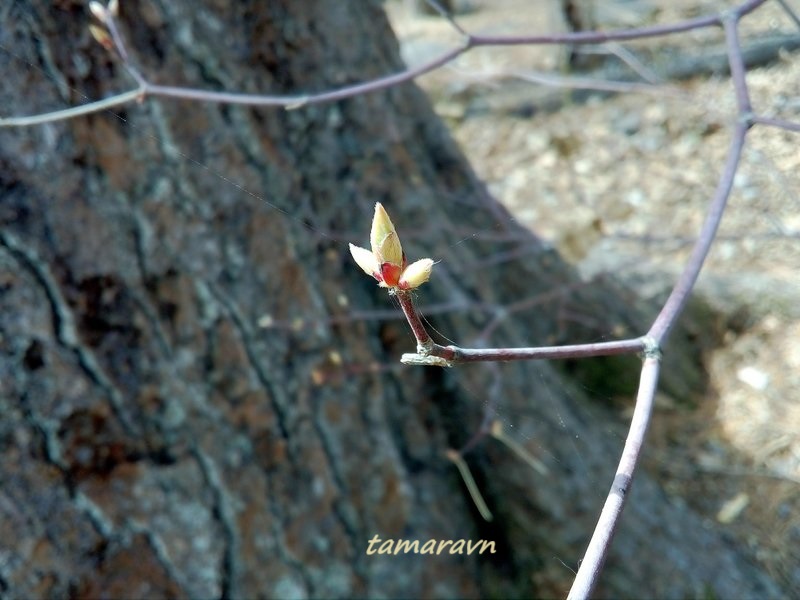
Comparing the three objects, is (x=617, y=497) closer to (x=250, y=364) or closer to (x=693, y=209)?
(x=250, y=364)

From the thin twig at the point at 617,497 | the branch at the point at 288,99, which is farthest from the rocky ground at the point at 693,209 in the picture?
the thin twig at the point at 617,497

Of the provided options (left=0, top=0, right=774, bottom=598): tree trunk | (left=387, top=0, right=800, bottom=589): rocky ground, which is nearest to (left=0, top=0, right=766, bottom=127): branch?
(left=0, top=0, right=774, bottom=598): tree trunk

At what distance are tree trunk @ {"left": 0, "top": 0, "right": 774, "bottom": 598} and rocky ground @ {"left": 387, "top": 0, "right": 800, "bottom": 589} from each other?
0.54ft

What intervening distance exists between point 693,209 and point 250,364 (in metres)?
1.63

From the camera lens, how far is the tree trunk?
0.88m

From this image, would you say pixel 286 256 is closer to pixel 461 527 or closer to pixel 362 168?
pixel 362 168

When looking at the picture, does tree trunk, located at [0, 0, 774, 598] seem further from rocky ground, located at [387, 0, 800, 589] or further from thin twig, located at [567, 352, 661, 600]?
thin twig, located at [567, 352, 661, 600]

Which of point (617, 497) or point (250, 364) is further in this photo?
point (250, 364)

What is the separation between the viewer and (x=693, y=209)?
2.17 metres

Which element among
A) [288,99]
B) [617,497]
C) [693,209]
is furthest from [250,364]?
[693,209]

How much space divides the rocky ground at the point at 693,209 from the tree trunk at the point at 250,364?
0.16m

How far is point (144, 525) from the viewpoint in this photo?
0.92 meters

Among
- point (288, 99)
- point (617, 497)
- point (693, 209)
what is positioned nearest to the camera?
point (617, 497)

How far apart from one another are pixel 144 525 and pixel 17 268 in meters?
0.36
